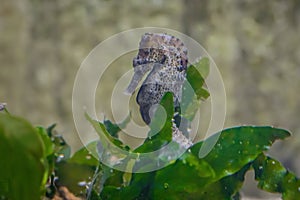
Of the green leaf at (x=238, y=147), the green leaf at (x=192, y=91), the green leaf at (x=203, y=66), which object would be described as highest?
the green leaf at (x=203, y=66)

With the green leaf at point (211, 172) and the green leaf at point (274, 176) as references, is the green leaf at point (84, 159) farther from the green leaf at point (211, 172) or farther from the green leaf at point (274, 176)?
the green leaf at point (274, 176)

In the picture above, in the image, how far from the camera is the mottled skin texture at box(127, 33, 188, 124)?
38.8 inches

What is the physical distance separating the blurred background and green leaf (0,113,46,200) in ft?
10.6

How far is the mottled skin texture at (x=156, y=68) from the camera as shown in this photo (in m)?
0.99

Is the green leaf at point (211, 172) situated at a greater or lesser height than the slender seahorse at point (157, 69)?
lesser

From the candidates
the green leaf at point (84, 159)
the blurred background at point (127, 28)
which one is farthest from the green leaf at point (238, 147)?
the blurred background at point (127, 28)

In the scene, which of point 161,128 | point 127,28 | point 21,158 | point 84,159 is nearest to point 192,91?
point 161,128

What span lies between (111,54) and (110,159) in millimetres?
2400

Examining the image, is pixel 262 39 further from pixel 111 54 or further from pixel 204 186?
pixel 204 186

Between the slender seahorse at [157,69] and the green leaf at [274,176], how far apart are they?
160 mm

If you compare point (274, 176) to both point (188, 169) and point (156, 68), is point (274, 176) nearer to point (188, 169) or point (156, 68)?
point (188, 169)

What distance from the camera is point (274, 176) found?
961 millimetres

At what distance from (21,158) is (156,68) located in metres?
0.43

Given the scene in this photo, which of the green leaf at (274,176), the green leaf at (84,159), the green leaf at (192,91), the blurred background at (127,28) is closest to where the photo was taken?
the green leaf at (274,176)
